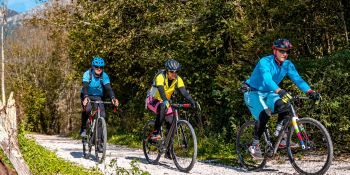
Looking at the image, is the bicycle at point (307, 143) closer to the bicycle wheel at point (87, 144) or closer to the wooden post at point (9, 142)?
the wooden post at point (9, 142)

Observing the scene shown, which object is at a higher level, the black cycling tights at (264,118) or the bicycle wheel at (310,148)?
the black cycling tights at (264,118)

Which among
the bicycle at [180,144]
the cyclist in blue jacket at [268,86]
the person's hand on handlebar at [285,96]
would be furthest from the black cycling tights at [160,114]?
the person's hand on handlebar at [285,96]

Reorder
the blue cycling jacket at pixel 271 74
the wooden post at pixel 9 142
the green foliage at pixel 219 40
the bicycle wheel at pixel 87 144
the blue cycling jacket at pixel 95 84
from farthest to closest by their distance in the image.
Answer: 1. the green foliage at pixel 219 40
2. the bicycle wheel at pixel 87 144
3. the blue cycling jacket at pixel 95 84
4. the blue cycling jacket at pixel 271 74
5. the wooden post at pixel 9 142

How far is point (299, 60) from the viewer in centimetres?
747

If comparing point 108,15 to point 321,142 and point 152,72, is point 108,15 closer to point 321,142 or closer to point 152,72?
point 152,72

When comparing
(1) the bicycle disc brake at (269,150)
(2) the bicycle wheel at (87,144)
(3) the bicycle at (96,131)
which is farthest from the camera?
(2) the bicycle wheel at (87,144)

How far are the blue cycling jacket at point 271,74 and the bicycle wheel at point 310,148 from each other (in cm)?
65

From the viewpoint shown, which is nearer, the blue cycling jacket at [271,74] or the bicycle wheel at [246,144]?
the blue cycling jacket at [271,74]

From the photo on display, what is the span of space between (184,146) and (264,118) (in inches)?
60.8

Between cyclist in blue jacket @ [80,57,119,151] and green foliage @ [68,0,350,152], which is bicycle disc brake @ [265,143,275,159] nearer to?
green foliage @ [68,0,350,152]

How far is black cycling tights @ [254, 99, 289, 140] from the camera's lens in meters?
4.80

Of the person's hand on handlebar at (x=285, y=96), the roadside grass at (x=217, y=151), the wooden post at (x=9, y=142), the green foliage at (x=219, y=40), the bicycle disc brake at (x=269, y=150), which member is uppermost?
the green foliage at (x=219, y=40)

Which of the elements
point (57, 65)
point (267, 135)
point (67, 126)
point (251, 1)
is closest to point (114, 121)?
point (251, 1)

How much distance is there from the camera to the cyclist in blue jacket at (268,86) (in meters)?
4.83
